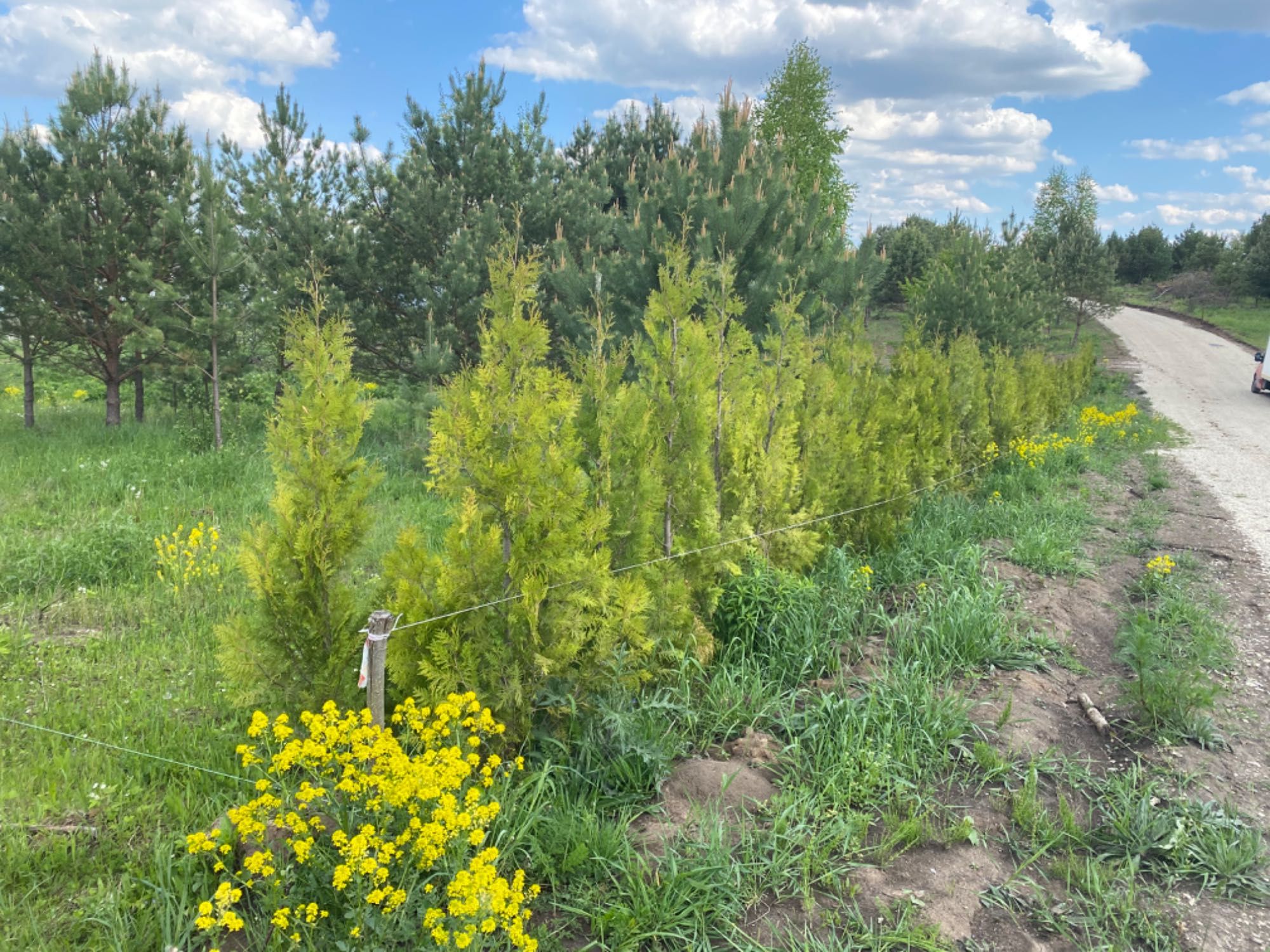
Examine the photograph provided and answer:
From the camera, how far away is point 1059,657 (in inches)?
191

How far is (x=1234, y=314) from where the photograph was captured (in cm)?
3847

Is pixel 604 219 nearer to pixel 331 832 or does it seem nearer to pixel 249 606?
pixel 249 606

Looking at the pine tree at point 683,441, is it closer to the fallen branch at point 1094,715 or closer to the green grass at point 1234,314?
the fallen branch at point 1094,715

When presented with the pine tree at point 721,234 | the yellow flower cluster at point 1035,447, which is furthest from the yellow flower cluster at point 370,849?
the yellow flower cluster at point 1035,447

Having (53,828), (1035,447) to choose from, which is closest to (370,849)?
(53,828)

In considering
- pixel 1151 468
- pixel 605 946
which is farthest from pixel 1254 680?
pixel 1151 468

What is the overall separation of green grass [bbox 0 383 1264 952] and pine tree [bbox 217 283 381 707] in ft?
1.47

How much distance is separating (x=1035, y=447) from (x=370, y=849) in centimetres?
909

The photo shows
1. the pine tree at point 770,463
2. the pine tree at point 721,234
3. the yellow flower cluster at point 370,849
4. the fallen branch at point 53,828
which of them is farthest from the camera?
the pine tree at point 721,234

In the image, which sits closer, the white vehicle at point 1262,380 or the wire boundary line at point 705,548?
the wire boundary line at point 705,548

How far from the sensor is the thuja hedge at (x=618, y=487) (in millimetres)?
3357

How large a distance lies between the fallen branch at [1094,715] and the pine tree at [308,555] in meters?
3.72

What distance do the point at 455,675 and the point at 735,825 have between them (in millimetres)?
1292

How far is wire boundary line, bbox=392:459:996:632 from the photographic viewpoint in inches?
129
